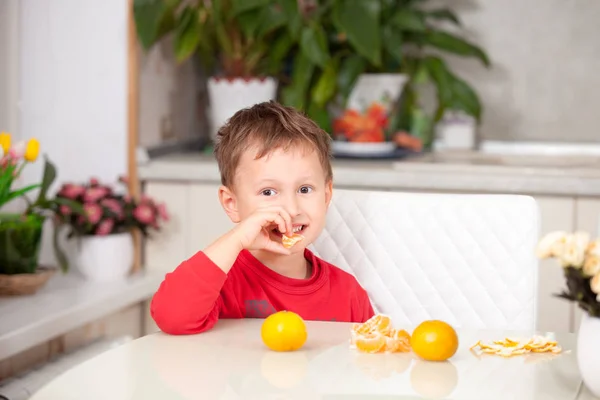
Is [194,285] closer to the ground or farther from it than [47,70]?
closer to the ground

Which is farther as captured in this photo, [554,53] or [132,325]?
[554,53]

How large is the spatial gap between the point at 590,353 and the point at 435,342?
20 cm

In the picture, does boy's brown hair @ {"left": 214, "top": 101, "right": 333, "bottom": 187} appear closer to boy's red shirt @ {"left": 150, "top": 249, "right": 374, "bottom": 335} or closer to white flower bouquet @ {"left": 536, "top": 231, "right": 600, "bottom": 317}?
boy's red shirt @ {"left": 150, "top": 249, "right": 374, "bottom": 335}

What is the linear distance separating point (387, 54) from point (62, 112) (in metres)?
1.09

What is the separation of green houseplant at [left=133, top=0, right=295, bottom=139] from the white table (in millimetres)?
1565

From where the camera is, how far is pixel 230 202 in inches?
60.6

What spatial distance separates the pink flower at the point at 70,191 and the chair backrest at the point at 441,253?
0.97m

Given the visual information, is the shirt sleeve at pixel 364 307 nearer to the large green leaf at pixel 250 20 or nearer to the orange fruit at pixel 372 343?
the orange fruit at pixel 372 343

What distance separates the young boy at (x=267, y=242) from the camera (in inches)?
52.0

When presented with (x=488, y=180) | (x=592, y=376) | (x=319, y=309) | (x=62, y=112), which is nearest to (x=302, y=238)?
(x=319, y=309)

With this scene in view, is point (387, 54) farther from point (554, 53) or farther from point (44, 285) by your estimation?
point (44, 285)

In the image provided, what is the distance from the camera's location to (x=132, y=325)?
9.02ft

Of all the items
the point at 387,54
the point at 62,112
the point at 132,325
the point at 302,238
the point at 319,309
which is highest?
the point at 387,54

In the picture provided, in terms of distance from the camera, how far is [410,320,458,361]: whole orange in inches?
44.7
